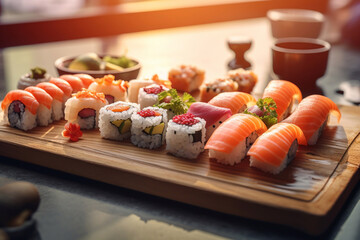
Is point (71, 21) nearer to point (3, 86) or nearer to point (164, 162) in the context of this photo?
point (3, 86)

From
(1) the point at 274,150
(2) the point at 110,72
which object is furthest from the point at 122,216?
(2) the point at 110,72

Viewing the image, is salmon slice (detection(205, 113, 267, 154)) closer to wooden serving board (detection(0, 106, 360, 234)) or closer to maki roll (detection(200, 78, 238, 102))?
wooden serving board (detection(0, 106, 360, 234))

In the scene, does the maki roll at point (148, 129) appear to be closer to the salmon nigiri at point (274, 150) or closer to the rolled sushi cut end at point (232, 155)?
the rolled sushi cut end at point (232, 155)

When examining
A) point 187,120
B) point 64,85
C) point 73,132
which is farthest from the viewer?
point 64,85

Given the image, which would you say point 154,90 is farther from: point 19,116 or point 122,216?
point 122,216

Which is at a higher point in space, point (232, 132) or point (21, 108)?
point (232, 132)

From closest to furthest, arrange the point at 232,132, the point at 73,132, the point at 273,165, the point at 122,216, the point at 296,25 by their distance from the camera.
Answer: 1. the point at 122,216
2. the point at 273,165
3. the point at 232,132
4. the point at 73,132
5. the point at 296,25

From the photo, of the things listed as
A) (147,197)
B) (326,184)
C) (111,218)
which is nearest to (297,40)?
(326,184)
